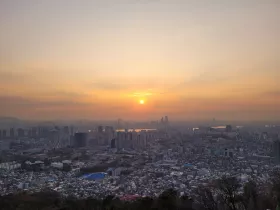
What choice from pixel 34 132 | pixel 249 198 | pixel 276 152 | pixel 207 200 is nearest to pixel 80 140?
pixel 34 132

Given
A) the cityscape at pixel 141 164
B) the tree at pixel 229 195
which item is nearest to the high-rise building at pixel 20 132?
the cityscape at pixel 141 164

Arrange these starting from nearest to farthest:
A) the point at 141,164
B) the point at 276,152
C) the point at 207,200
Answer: the point at 207,200 → the point at 276,152 → the point at 141,164

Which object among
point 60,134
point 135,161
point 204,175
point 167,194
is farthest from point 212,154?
point 60,134

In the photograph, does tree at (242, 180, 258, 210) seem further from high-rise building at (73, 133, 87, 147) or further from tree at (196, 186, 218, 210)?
high-rise building at (73, 133, 87, 147)

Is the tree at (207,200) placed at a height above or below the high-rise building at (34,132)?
below

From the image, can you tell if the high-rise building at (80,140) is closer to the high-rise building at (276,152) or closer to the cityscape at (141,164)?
the cityscape at (141,164)

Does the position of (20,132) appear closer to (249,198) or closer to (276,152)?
(276,152)

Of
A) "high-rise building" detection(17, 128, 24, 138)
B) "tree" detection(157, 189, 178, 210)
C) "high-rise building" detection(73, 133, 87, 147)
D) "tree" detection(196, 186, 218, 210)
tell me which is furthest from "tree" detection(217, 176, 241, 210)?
"high-rise building" detection(17, 128, 24, 138)

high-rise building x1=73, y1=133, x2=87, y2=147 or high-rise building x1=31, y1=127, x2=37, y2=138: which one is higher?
high-rise building x1=31, y1=127, x2=37, y2=138

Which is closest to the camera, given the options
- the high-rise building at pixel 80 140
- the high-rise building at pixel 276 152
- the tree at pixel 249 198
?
the tree at pixel 249 198

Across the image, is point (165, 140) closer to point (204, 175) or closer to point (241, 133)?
point (241, 133)

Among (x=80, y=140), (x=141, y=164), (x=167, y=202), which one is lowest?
(x=141, y=164)

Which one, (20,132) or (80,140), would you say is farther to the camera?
(20,132)

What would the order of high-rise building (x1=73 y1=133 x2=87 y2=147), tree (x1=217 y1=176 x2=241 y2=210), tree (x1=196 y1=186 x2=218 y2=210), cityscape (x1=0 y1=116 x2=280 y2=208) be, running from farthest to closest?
high-rise building (x1=73 y1=133 x2=87 y2=147)
cityscape (x1=0 y1=116 x2=280 y2=208)
tree (x1=196 y1=186 x2=218 y2=210)
tree (x1=217 y1=176 x2=241 y2=210)
